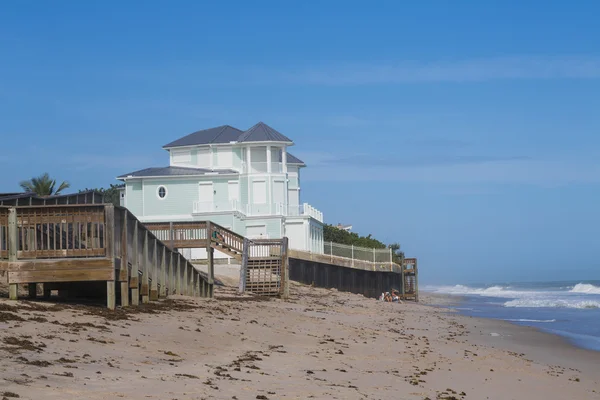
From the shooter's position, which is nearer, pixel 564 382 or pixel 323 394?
pixel 323 394

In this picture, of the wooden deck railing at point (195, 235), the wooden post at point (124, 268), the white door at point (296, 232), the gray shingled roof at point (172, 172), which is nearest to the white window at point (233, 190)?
the gray shingled roof at point (172, 172)

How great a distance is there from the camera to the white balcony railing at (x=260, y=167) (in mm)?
63469

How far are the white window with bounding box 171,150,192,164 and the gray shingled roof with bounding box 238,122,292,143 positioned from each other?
4266 mm

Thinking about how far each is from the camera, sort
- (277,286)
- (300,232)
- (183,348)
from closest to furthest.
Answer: (183,348)
(277,286)
(300,232)

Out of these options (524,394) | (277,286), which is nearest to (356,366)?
(524,394)

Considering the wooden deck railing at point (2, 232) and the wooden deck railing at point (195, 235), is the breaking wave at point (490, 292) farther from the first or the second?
the wooden deck railing at point (2, 232)

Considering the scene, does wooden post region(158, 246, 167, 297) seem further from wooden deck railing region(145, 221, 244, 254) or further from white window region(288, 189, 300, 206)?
white window region(288, 189, 300, 206)

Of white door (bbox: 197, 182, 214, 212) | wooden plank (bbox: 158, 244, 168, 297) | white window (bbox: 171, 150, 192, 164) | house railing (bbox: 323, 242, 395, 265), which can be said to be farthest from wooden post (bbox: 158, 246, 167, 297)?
white window (bbox: 171, 150, 192, 164)

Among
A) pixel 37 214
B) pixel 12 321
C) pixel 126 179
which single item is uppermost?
pixel 126 179

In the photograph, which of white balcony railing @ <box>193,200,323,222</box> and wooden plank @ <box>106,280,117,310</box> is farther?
white balcony railing @ <box>193,200,323,222</box>

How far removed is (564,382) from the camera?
1596cm

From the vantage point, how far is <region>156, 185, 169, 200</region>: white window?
6275cm

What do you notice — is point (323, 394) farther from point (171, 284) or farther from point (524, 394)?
point (171, 284)

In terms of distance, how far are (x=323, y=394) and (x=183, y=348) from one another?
148 inches
